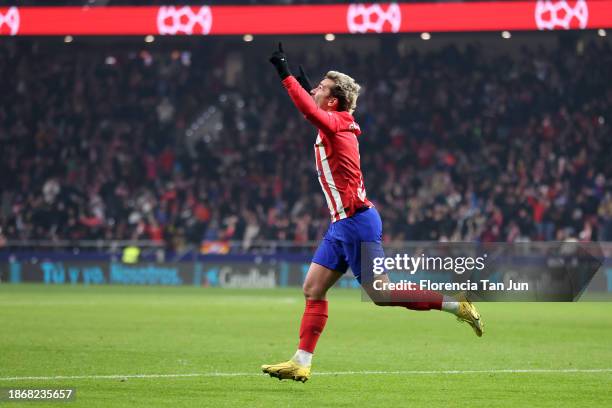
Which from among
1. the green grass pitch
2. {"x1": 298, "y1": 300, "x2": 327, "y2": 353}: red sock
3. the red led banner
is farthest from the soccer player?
the red led banner

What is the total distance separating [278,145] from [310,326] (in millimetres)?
27408

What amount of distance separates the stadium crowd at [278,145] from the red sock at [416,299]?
2077 cm

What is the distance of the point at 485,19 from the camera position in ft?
100

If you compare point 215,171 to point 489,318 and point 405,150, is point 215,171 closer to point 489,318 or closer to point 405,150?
point 405,150

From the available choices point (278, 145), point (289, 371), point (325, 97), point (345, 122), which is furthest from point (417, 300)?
point (278, 145)

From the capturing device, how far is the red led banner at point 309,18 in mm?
29156

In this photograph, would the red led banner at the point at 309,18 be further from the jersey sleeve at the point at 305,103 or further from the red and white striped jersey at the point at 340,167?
the jersey sleeve at the point at 305,103

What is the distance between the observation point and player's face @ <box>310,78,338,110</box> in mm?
8977

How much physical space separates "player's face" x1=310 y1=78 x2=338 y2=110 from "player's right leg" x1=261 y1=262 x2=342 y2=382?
119 centimetres

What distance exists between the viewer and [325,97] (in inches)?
353

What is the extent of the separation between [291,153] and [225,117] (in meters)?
3.22

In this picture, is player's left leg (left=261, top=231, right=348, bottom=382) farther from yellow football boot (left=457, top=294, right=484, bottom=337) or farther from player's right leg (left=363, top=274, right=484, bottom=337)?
yellow football boot (left=457, top=294, right=484, bottom=337)

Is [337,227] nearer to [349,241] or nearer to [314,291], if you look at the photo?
[349,241]

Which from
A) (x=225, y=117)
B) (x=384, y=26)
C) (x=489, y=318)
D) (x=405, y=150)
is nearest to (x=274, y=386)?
(x=489, y=318)
